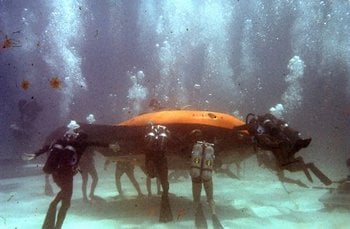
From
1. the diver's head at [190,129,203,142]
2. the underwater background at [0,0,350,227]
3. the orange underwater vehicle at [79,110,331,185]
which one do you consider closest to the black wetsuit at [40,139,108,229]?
the orange underwater vehicle at [79,110,331,185]

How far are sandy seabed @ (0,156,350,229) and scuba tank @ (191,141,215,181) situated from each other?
3.96 feet

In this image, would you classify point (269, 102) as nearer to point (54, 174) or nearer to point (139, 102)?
point (139, 102)

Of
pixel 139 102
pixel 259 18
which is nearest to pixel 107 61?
pixel 139 102

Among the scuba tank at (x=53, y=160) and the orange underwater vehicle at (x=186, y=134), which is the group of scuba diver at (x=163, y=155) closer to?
the scuba tank at (x=53, y=160)

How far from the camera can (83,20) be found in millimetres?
64188

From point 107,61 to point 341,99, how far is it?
40.1m

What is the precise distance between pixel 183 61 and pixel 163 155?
158 ft

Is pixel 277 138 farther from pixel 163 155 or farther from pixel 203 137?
pixel 163 155

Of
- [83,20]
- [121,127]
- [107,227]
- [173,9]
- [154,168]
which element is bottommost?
[107,227]

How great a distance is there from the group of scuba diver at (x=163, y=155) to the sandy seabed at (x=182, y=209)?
870 mm

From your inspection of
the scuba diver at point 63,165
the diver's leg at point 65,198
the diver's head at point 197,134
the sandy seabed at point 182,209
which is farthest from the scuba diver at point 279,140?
the diver's leg at point 65,198

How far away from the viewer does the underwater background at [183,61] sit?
46.7 metres

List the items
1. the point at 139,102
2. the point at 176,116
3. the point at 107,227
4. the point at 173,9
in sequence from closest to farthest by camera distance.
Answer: the point at 107,227 < the point at 176,116 < the point at 173,9 < the point at 139,102

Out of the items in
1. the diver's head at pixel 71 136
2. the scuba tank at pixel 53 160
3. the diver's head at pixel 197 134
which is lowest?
the scuba tank at pixel 53 160
